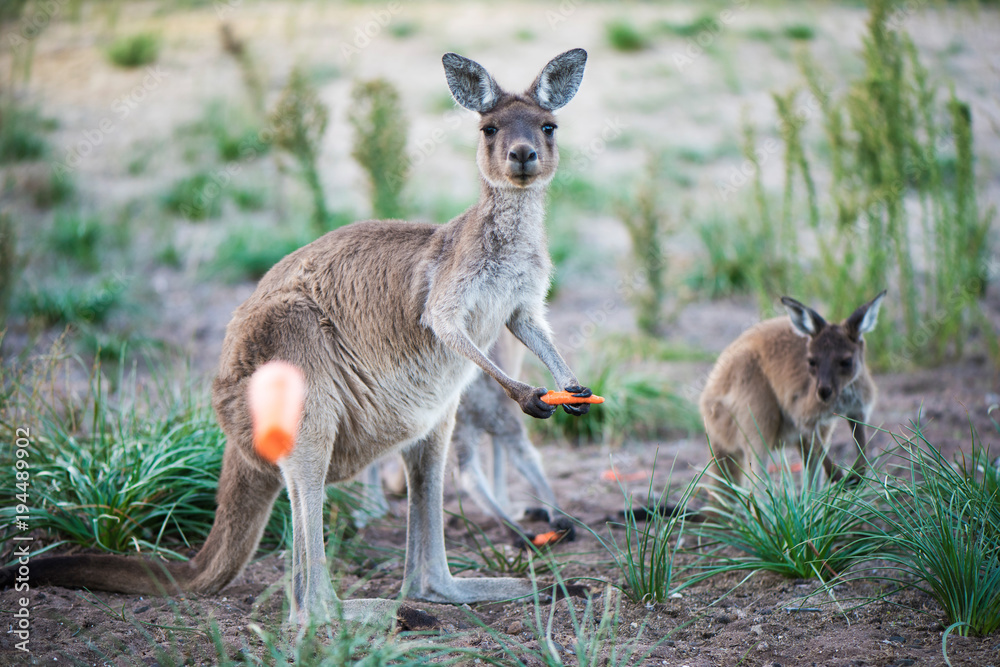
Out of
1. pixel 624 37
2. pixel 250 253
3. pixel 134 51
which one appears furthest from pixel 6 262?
pixel 624 37

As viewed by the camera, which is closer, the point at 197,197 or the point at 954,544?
the point at 954,544

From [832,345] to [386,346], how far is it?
7.54ft

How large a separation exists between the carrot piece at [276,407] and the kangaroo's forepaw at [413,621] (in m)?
0.74

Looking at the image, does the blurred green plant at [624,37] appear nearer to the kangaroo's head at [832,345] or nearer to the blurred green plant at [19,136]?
the blurred green plant at [19,136]

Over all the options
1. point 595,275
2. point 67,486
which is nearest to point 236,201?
point 595,275

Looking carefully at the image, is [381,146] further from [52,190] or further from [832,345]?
[52,190]

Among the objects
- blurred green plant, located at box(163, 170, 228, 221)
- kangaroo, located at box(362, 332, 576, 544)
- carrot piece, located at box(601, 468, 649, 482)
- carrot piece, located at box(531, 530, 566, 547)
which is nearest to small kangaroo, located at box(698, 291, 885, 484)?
carrot piece, located at box(601, 468, 649, 482)

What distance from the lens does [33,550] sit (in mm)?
3816

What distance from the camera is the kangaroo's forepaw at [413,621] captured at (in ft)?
10.4

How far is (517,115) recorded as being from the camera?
3525mm

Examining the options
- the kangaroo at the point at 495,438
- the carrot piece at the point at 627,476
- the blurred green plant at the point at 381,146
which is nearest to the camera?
the kangaroo at the point at 495,438

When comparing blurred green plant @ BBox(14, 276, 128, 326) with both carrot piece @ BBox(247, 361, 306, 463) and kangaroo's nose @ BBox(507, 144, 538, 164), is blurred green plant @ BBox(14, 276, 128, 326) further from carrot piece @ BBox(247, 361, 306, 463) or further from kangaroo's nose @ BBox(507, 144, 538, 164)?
kangaroo's nose @ BBox(507, 144, 538, 164)

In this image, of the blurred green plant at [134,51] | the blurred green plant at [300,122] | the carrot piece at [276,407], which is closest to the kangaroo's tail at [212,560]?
the carrot piece at [276,407]

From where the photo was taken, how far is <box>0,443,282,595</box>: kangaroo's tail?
3373 mm
